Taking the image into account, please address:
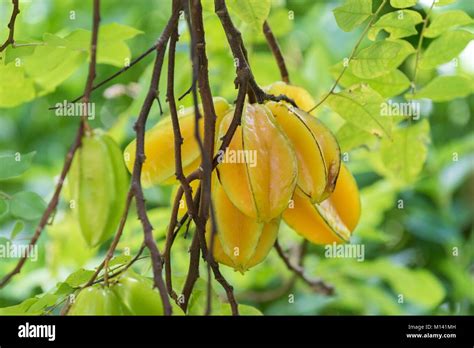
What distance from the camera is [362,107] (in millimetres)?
854

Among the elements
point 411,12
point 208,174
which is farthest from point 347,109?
point 208,174

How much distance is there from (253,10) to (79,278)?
1.09ft

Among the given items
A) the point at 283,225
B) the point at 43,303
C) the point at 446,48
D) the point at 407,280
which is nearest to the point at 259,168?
the point at 43,303

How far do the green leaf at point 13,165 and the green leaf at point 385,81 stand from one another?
374 millimetres

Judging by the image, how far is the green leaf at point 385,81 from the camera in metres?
0.92

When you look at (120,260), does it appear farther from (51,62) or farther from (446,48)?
(446,48)

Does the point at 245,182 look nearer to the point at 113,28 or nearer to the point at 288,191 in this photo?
the point at 288,191

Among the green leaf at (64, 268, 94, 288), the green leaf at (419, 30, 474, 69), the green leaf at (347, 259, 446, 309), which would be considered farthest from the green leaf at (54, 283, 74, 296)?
the green leaf at (347, 259, 446, 309)

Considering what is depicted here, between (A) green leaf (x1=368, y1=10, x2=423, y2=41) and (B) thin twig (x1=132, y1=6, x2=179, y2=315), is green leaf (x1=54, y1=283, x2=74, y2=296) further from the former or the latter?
(A) green leaf (x1=368, y1=10, x2=423, y2=41)

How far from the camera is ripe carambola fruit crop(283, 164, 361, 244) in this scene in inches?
31.6

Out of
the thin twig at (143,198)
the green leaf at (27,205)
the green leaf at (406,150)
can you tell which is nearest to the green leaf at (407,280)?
the green leaf at (406,150)

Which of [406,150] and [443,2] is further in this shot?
[406,150]

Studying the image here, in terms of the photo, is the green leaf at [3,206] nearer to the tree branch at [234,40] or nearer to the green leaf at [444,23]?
the tree branch at [234,40]

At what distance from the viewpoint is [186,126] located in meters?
0.81
